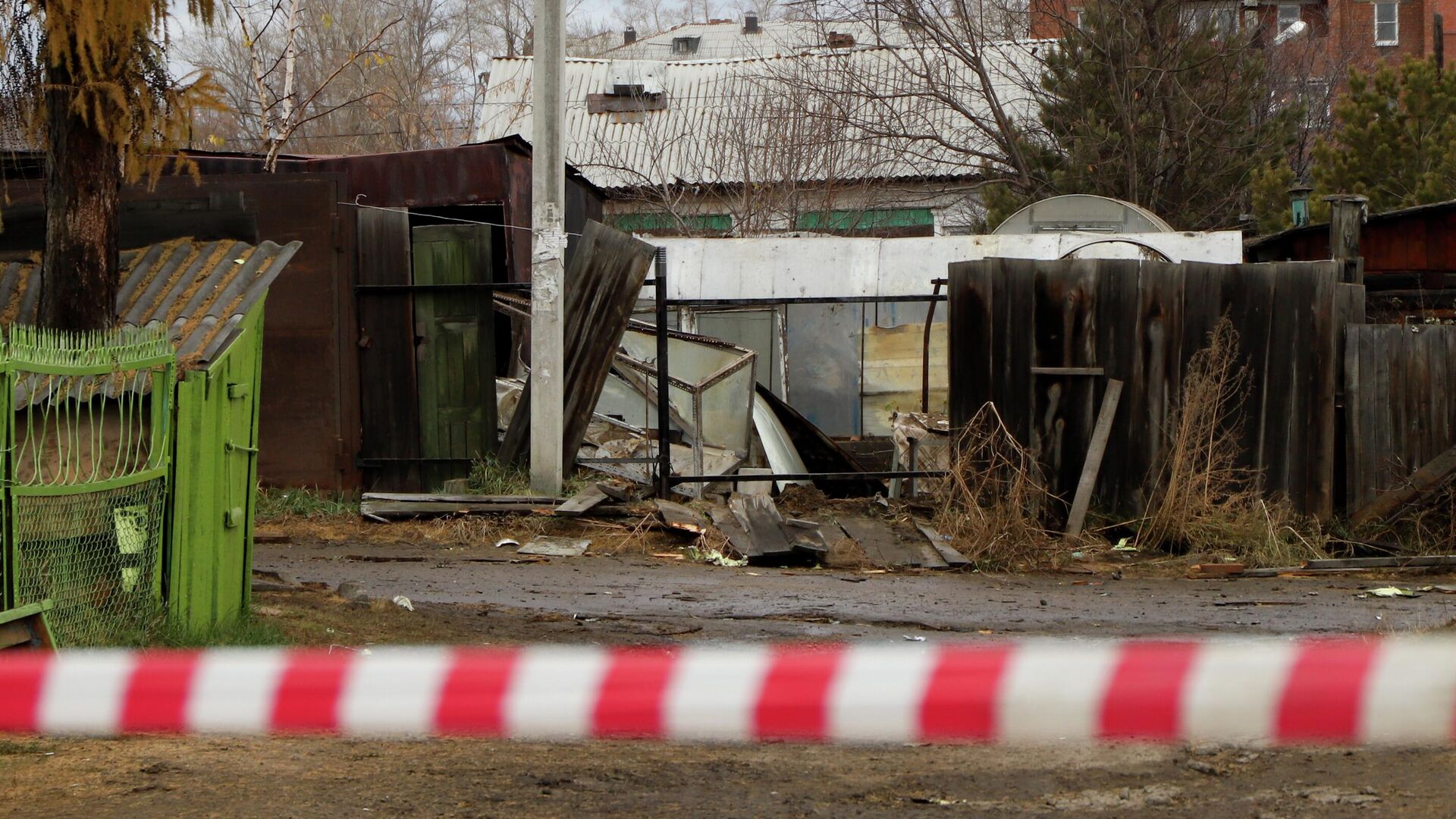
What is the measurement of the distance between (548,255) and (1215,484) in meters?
5.71

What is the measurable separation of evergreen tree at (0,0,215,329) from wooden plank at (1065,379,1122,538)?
6982 mm

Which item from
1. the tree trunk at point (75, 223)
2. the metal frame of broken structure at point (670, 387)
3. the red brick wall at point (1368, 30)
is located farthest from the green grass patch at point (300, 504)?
the red brick wall at point (1368, 30)

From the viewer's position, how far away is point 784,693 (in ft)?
9.59

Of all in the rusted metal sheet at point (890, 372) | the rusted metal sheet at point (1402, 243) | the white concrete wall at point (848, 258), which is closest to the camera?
the white concrete wall at point (848, 258)

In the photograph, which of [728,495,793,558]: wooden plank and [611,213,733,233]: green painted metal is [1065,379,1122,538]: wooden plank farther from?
[611,213,733,233]: green painted metal

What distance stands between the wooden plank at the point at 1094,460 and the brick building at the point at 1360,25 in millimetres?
17994

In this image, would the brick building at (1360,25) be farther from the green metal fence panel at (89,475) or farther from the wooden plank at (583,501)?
the green metal fence panel at (89,475)

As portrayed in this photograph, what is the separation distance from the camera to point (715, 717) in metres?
2.93

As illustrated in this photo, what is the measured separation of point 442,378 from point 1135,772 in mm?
9075

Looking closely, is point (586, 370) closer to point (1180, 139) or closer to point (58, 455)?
point (58, 455)

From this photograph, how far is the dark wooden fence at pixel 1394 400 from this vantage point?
10602 millimetres

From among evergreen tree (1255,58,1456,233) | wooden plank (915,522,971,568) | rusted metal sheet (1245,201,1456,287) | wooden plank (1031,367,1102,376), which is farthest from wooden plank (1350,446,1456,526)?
evergreen tree (1255,58,1456,233)

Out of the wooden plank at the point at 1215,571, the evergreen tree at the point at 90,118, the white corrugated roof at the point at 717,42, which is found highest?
the white corrugated roof at the point at 717,42

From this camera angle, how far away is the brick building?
111 feet
